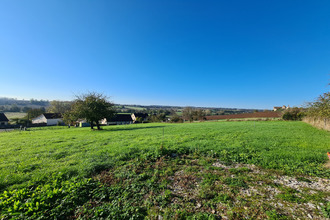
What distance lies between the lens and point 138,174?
5.71 metres

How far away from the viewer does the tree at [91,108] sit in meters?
25.6

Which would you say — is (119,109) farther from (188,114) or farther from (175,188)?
(175,188)

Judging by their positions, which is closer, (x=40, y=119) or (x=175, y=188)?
(x=175, y=188)

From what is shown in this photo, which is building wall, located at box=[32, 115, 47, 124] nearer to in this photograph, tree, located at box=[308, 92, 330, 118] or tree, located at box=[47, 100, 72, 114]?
tree, located at box=[47, 100, 72, 114]

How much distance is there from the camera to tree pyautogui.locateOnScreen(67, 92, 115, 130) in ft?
84.1

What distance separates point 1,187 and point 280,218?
9.11m

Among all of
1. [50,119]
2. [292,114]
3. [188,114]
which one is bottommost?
[50,119]

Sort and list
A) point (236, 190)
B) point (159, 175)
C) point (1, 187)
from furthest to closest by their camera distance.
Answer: point (159, 175), point (1, 187), point (236, 190)

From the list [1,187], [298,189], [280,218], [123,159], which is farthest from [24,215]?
[298,189]

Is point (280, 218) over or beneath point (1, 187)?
over

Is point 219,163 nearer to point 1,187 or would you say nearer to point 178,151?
point 178,151

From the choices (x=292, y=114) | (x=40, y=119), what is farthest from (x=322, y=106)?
(x=40, y=119)

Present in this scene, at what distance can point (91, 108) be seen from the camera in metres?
26.2

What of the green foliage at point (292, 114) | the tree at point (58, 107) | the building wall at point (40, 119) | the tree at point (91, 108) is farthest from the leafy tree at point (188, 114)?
the building wall at point (40, 119)
